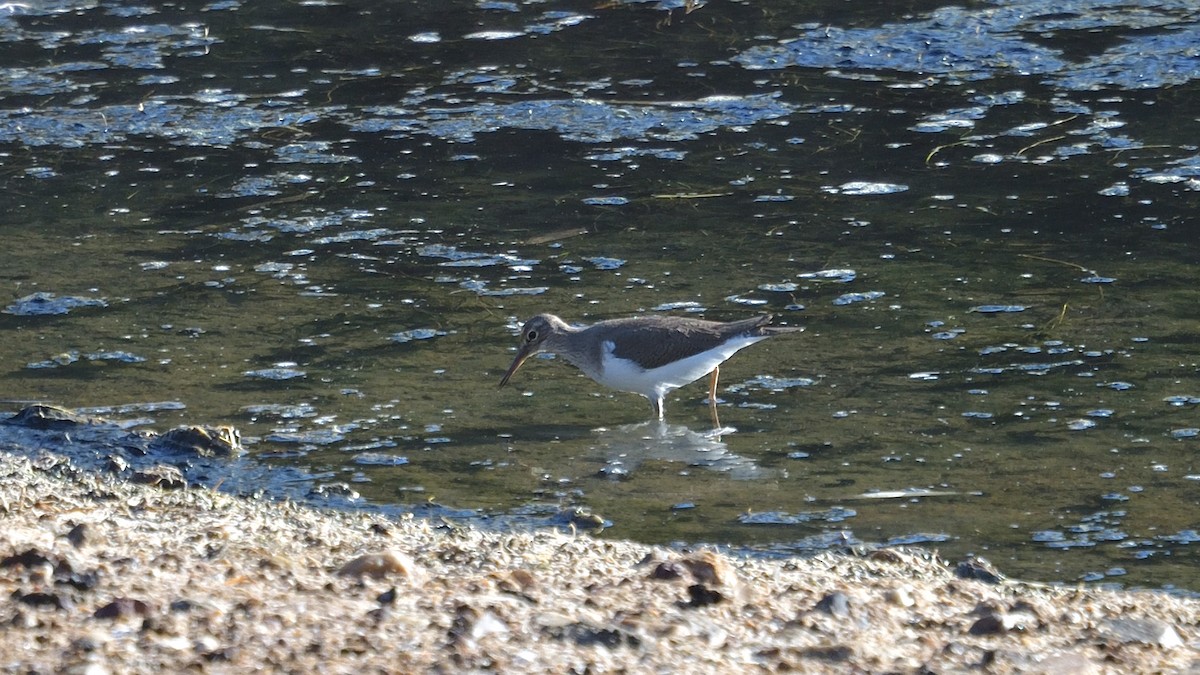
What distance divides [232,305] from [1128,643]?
17.7 feet

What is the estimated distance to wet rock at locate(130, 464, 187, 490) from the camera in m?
6.28

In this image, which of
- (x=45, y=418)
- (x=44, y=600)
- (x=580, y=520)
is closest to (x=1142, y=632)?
(x=580, y=520)

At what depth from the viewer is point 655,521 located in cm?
605

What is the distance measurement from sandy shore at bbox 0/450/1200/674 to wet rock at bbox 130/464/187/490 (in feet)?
3.02

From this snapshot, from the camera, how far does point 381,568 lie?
4.45 meters

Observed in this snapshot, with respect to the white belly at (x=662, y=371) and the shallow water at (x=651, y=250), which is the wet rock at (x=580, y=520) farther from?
the white belly at (x=662, y=371)

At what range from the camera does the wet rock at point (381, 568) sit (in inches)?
175

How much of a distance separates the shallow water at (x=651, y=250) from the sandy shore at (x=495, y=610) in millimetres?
941

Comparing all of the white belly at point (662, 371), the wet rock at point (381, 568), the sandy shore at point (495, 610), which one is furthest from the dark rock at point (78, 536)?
the white belly at point (662, 371)

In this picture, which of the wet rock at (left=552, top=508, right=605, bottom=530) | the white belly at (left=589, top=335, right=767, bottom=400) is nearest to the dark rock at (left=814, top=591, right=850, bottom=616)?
the wet rock at (left=552, top=508, right=605, bottom=530)

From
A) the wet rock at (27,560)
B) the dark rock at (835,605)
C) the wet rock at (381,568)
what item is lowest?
the dark rock at (835,605)

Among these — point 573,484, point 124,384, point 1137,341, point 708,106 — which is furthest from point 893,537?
point 708,106

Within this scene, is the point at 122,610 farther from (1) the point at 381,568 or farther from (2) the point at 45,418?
(2) the point at 45,418

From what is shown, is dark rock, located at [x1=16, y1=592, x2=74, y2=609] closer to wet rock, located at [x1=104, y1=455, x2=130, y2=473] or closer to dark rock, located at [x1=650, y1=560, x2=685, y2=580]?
dark rock, located at [x1=650, y1=560, x2=685, y2=580]
